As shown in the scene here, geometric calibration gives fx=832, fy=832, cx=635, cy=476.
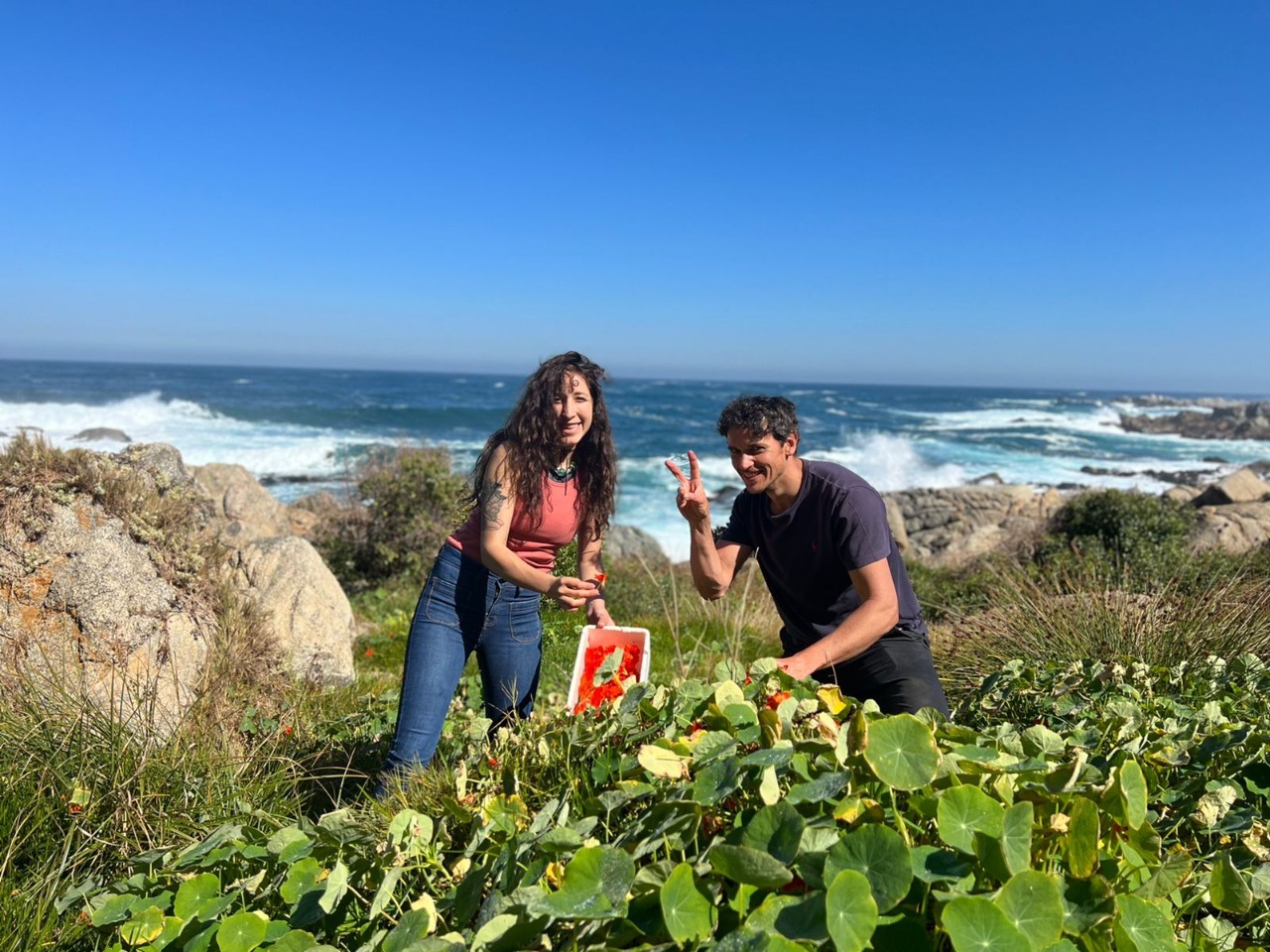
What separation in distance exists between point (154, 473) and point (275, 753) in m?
2.46

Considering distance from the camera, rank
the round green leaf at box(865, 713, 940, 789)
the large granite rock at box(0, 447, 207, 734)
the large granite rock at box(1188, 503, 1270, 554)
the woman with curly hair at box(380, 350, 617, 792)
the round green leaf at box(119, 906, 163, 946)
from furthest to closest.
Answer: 1. the large granite rock at box(1188, 503, 1270, 554)
2. the large granite rock at box(0, 447, 207, 734)
3. the woman with curly hair at box(380, 350, 617, 792)
4. the round green leaf at box(119, 906, 163, 946)
5. the round green leaf at box(865, 713, 940, 789)

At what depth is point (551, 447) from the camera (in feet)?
11.3

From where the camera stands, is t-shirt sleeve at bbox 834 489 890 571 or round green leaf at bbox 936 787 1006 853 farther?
t-shirt sleeve at bbox 834 489 890 571

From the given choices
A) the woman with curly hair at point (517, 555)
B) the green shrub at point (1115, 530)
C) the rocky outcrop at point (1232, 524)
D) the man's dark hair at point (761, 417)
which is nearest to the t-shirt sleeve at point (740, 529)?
the man's dark hair at point (761, 417)

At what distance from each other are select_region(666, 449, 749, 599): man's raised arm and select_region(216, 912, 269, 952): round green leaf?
2173 millimetres

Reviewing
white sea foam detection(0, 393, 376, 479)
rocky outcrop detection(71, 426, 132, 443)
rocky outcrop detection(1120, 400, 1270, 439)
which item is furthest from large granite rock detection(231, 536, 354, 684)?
rocky outcrop detection(1120, 400, 1270, 439)

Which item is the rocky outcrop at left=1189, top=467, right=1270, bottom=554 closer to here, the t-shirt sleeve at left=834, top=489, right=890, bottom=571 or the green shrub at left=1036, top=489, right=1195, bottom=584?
the green shrub at left=1036, top=489, right=1195, bottom=584

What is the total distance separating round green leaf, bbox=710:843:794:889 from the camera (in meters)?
1.21

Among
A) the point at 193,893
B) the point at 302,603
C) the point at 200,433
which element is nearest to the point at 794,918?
the point at 193,893

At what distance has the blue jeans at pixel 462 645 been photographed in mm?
3283

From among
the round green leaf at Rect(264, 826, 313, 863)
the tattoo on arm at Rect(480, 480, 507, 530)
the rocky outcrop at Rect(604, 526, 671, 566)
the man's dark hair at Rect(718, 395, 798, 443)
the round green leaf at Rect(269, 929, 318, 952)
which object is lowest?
the rocky outcrop at Rect(604, 526, 671, 566)

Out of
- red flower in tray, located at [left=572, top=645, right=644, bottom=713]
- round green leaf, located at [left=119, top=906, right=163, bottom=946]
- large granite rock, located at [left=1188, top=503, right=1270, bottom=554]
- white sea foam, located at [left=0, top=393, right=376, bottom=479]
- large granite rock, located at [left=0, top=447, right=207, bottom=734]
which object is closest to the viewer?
round green leaf, located at [left=119, top=906, right=163, bottom=946]

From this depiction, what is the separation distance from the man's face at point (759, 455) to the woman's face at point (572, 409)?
63 cm

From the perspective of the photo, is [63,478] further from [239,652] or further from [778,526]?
[778,526]
